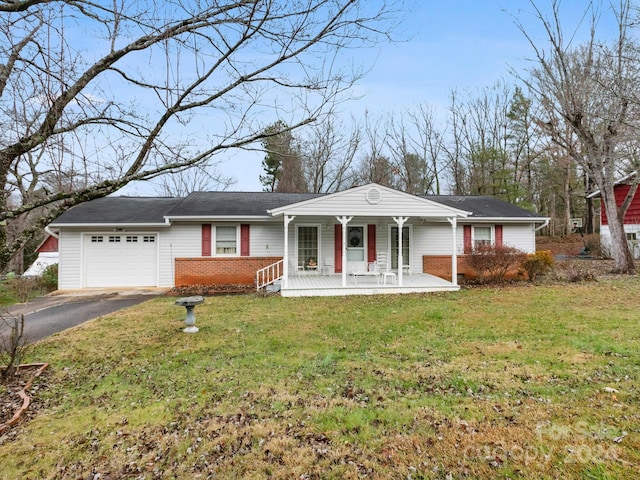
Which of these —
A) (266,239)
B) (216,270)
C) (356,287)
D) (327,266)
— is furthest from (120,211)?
(356,287)

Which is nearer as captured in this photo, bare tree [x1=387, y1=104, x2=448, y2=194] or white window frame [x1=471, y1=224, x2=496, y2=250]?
white window frame [x1=471, y1=224, x2=496, y2=250]

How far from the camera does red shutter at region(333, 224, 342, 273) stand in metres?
13.5

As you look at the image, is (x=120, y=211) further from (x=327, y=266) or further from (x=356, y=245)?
(x=356, y=245)

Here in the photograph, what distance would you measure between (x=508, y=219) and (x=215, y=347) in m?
12.8

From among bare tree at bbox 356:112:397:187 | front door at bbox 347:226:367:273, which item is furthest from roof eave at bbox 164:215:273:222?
bare tree at bbox 356:112:397:187

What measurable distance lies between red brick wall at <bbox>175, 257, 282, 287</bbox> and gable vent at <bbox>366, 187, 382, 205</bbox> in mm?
4918

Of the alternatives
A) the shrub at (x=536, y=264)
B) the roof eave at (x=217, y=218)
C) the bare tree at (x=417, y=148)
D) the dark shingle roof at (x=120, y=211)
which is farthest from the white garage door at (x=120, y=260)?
the bare tree at (x=417, y=148)

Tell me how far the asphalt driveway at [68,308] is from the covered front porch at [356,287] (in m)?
4.69

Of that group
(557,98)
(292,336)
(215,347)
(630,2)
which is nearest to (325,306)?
(292,336)

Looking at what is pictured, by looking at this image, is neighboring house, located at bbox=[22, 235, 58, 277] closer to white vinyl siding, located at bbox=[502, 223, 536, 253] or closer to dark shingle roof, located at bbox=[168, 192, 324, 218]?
dark shingle roof, located at bbox=[168, 192, 324, 218]

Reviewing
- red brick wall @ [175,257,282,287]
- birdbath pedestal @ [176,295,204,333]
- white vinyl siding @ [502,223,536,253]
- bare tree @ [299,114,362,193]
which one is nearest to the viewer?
birdbath pedestal @ [176,295,204,333]

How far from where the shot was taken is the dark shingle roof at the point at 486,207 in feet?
46.9

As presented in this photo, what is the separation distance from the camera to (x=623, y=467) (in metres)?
2.45

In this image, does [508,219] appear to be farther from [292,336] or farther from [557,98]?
[292,336]
